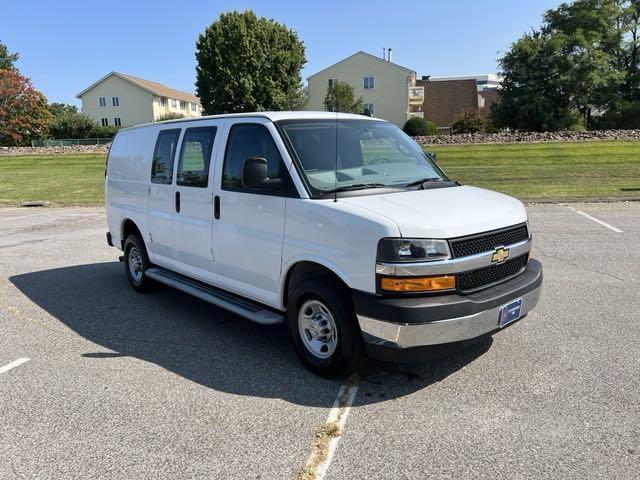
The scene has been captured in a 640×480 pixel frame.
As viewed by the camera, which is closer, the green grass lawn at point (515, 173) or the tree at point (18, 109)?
the green grass lawn at point (515, 173)

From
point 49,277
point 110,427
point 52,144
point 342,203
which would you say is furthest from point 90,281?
point 52,144

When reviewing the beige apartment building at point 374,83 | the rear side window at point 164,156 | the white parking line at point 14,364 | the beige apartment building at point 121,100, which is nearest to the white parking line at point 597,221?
the rear side window at point 164,156

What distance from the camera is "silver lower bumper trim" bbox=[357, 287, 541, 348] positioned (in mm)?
3541

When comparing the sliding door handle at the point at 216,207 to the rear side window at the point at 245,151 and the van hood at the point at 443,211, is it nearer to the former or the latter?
the rear side window at the point at 245,151

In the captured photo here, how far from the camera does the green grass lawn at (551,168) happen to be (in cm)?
1519

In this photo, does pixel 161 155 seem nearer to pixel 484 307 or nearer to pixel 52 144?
pixel 484 307

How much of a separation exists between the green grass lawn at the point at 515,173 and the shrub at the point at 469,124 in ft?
47.8

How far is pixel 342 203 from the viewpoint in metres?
3.94

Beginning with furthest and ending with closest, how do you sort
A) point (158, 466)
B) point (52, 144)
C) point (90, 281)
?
point (52, 144), point (90, 281), point (158, 466)

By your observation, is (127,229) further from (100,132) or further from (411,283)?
(100,132)

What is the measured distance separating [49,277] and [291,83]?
4844 centimetres

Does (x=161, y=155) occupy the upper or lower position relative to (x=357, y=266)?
upper

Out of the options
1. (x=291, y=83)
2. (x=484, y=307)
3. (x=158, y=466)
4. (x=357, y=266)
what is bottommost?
(x=158, y=466)

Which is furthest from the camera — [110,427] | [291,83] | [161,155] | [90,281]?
[291,83]
